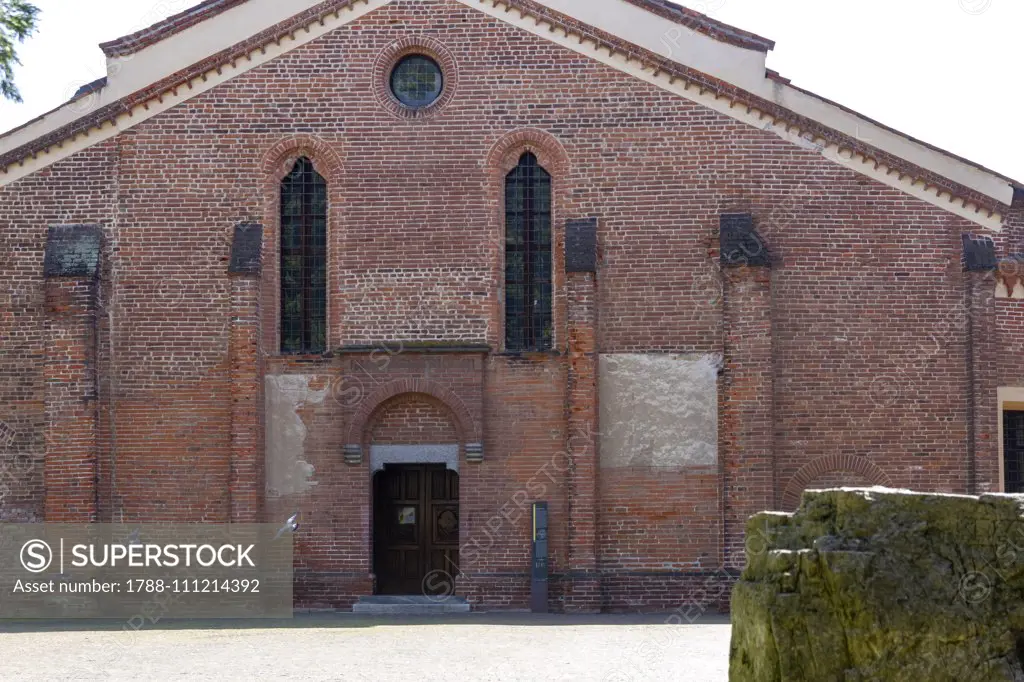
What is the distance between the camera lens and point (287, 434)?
20.7 m

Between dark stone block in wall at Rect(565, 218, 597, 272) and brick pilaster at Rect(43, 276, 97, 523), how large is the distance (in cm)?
→ 708

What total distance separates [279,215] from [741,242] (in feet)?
23.0

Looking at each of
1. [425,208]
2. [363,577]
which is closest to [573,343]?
[425,208]

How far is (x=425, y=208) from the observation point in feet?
68.3

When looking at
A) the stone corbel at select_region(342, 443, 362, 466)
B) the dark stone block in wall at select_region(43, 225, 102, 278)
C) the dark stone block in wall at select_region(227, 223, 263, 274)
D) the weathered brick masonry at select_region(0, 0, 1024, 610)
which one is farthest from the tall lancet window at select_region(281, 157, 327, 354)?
the dark stone block in wall at select_region(43, 225, 102, 278)

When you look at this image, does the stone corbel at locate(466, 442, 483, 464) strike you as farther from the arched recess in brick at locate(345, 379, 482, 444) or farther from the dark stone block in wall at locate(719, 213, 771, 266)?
the dark stone block in wall at locate(719, 213, 771, 266)

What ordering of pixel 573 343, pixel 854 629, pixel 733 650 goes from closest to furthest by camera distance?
pixel 854 629, pixel 733 650, pixel 573 343

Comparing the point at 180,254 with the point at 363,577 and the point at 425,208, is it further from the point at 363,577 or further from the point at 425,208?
the point at 363,577

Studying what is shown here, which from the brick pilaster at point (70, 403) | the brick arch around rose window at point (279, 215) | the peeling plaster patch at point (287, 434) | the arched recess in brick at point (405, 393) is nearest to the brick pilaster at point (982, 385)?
the arched recess in brick at point (405, 393)

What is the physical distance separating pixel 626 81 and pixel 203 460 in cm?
855

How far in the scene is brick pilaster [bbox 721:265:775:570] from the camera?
19.8 m

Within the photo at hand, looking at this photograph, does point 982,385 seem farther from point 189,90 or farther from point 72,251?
point 72,251

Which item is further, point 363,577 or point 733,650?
point 363,577
